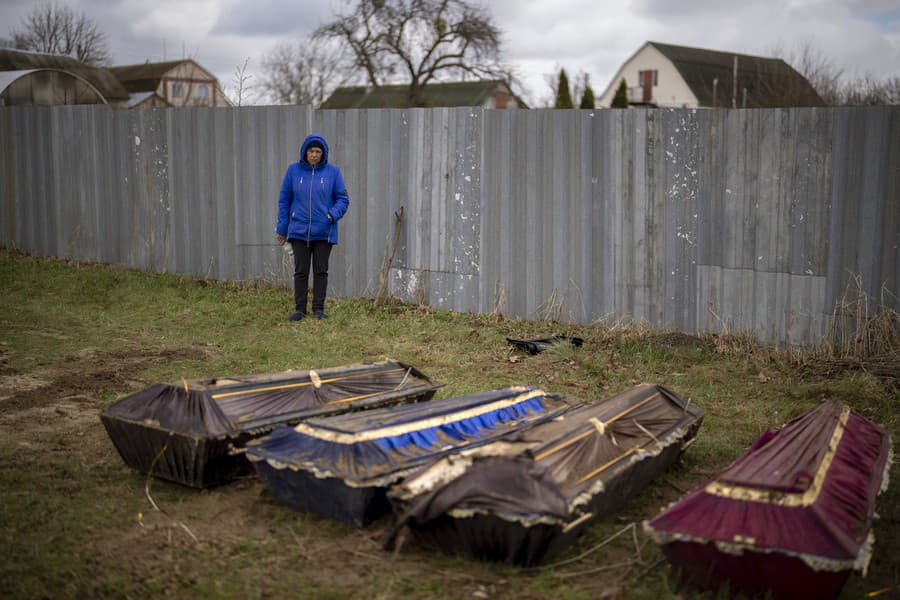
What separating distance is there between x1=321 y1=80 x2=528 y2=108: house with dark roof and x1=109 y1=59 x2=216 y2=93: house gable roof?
11.0 m

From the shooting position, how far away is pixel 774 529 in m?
3.58

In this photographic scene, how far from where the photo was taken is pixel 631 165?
28.3 feet

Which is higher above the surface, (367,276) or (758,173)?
(758,173)

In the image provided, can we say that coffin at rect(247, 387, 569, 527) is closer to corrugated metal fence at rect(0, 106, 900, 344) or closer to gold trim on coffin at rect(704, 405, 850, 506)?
gold trim on coffin at rect(704, 405, 850, 506)

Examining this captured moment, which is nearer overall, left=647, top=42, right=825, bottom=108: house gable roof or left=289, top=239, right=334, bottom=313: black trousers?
left=289, top=239, right=334, bottom=313: black trousers

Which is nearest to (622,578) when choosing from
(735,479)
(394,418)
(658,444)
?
(735,479)

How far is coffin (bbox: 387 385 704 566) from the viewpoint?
12.6 feet

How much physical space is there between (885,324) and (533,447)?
4406 mm

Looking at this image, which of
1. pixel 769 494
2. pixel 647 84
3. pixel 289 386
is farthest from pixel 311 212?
pixel 647 84

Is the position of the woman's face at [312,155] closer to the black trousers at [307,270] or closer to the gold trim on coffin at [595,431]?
the black trousers at [307,270]

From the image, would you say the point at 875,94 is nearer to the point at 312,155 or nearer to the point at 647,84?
the point at 312,155

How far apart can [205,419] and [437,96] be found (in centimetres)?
4884

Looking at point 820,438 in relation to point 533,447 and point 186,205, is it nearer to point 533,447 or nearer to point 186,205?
point 533,447

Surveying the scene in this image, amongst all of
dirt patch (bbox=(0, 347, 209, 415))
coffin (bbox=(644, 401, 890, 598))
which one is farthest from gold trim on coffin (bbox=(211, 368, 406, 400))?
coffin (bbox=(644, 401, 890, 598))
